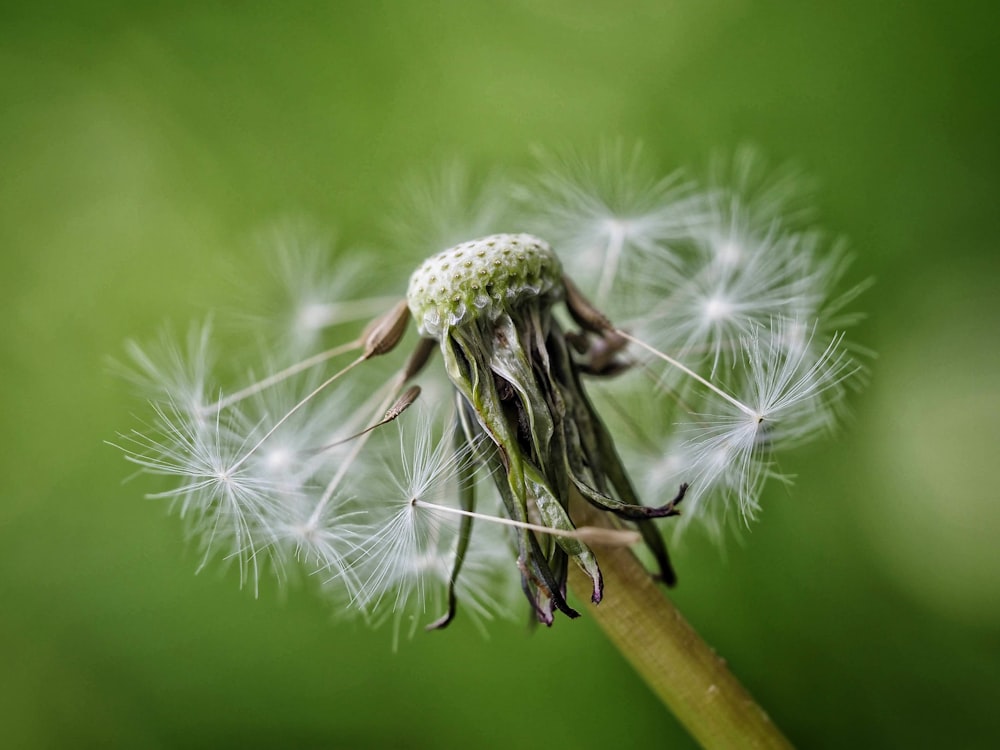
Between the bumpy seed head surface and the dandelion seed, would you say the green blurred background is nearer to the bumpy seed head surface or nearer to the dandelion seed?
the dandelion seed

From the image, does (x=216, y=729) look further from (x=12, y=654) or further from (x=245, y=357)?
(x=245, y=357)

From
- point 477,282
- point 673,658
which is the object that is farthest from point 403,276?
point 673,658

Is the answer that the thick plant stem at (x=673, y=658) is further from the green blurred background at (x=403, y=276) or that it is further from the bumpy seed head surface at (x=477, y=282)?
the green blurred background at (x=403, y=276)

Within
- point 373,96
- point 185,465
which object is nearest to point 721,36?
point 373,96

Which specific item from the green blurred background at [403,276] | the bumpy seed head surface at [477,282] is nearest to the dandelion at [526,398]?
the bumpy seed head surface at [477,282]

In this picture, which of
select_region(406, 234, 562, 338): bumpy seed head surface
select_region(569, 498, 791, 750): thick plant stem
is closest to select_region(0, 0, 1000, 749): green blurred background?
select_region(569, 498, 791, 750): thick plant stem
